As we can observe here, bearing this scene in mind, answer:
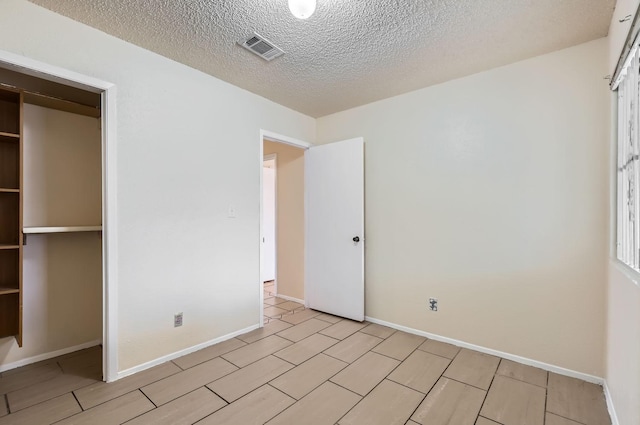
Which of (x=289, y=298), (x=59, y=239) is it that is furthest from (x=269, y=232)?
(x=59, y=239)

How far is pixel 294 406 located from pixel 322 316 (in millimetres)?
1671

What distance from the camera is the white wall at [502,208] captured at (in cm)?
215

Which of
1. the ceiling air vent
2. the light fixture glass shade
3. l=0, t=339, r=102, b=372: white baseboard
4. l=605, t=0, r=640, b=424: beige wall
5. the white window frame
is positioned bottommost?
l=0, t=339, r=102, b=372: white baseboard

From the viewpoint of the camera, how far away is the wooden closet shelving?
2174 mm

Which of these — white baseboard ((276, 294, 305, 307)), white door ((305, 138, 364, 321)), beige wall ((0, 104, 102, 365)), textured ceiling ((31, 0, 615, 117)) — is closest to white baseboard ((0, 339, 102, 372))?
beige wall ((0, 104, 102, 365))

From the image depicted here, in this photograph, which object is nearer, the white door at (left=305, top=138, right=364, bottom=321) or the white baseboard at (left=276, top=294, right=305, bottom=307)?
the white door at (left=305, top=138, right=364, bottom=321)

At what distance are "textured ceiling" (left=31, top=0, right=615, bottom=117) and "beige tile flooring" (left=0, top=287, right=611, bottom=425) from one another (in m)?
2.45

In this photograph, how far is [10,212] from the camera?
2.26m

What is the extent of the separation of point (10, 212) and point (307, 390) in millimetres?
2603

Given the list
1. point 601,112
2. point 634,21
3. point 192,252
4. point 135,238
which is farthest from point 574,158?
point 135,238

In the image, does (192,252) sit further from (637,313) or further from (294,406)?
(637,313)

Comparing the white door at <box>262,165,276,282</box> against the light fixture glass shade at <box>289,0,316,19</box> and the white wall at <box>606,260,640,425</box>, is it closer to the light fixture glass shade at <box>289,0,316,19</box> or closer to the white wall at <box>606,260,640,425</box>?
the light fixture glass shade at <box>289,0,316,19</box>

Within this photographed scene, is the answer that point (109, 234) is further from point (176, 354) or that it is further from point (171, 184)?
point (176, 354)

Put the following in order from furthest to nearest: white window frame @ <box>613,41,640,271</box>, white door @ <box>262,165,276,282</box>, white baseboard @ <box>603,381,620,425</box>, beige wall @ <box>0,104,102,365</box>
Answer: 1. white door @ <box>262,165,276,282</box>
2. beige wall @ <box>0,104,102,365</box>
3. white baseboard @ <box>603,381,620,425</box>
4. white window frame @ <box>613,41,640,271</box>
